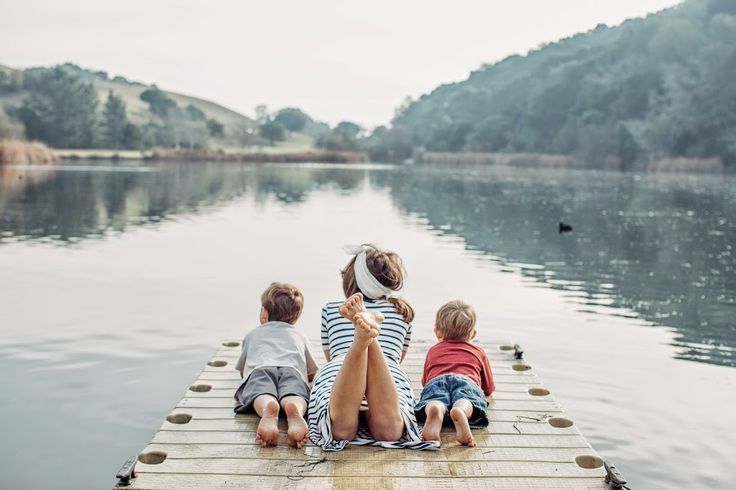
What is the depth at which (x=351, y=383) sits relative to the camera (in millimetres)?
4352

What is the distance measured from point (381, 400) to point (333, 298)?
6.89 metres

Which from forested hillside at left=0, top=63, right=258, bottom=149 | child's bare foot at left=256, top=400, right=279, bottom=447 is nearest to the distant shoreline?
forested hillside at left=0, top=63, right=258, bottom=149

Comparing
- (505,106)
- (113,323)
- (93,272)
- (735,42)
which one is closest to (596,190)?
(93,272)

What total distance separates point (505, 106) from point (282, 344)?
408 feet

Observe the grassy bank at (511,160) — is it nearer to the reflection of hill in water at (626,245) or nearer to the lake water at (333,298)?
the reflection of hill in water at (626,245)

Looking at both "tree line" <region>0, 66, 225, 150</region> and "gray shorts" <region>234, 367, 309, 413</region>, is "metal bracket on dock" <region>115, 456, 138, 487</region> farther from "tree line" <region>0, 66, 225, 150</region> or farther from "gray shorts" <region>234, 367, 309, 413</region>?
"tree line" <region>0, 66, 225, 150</region>

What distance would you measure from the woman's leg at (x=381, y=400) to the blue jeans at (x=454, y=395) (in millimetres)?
440

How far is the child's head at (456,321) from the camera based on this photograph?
5.39 metres

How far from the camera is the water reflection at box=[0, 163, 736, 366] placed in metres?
11.9

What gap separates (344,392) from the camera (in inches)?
173

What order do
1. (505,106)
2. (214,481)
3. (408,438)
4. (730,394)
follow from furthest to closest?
(505,106)
(730,394)
(408,438)
(214,481)

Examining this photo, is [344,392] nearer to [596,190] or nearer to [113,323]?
[113,323]

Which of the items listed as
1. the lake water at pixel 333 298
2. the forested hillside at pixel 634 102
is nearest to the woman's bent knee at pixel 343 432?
the lake water at pixel 333 298

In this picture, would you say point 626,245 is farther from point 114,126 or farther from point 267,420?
point 114,126
